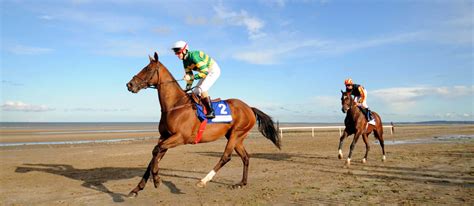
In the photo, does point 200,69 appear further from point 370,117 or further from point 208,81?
point 370,117

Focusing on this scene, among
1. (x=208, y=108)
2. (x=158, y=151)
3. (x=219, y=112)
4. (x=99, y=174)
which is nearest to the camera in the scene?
(x=158, y=151)

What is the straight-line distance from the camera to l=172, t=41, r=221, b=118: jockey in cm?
823

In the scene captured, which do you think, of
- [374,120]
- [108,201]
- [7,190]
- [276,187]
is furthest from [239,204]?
[374,120]

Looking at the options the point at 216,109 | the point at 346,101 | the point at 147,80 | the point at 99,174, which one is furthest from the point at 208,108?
the point at 346,101

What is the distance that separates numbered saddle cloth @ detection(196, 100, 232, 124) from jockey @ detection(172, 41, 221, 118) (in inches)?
5.4

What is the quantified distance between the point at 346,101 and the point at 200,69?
6443 millimetres

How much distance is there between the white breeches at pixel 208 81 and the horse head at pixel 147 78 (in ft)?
3.13

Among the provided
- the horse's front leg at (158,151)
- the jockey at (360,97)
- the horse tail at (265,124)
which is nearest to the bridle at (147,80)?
the horse's front leg at (158,151)

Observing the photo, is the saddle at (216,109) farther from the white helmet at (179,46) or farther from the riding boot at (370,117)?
the riding boot at (370,117)

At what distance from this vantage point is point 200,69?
332 inches

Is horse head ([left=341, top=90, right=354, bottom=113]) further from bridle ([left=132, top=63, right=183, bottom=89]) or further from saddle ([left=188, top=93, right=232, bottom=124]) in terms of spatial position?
bridle ([left=132, top=63, right=183, bottom=89])

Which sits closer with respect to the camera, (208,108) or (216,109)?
(208,108)

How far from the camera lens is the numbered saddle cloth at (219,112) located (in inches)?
323

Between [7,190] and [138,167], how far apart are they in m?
4.55
